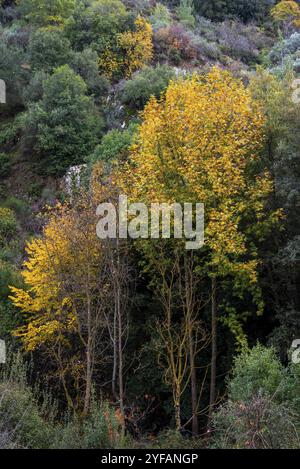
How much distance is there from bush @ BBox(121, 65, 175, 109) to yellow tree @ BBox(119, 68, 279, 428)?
41.4 feet

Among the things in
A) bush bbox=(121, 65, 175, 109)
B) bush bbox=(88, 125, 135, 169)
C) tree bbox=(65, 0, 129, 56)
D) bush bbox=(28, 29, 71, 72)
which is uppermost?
tree bbox=(65, 0, 129, 56)

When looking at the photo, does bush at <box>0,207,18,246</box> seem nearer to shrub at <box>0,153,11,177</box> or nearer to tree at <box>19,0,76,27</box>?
shrub at <box>0,153,11,177</box>

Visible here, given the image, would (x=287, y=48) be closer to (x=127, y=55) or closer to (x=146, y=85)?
(x=127, y=55)

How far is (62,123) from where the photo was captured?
82.2ft

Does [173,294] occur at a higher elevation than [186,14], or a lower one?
lower

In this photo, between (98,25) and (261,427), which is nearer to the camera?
(261,427)

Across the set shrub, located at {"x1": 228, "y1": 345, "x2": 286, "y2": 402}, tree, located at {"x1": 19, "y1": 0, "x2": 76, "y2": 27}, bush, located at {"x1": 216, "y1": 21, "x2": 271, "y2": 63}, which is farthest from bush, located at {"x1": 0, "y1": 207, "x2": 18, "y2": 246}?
Result: bush, located at {"x1": 216, "y1": 21, "x2": 271, "y2": 63}

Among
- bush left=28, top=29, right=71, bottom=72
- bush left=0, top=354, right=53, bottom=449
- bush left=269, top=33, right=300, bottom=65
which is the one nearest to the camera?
bush left=0, top=354, right=53, bottom=449

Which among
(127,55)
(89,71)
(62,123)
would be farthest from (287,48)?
(62,123)

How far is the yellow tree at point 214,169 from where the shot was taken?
12266mm

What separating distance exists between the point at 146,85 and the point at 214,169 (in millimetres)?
14974

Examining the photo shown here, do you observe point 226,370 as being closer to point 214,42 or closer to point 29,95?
point 29,95

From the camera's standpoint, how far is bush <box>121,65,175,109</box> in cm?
2577

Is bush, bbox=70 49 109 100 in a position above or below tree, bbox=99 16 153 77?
below
